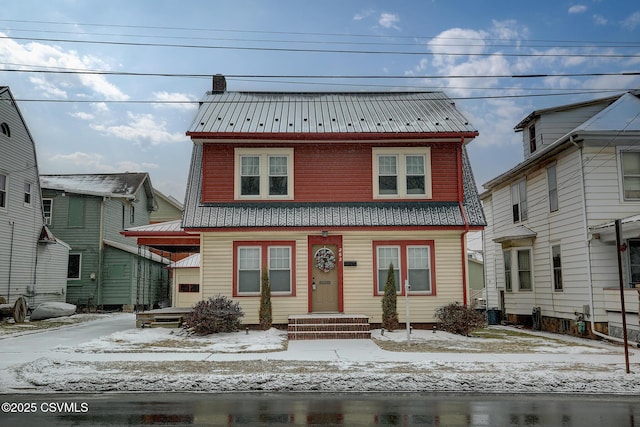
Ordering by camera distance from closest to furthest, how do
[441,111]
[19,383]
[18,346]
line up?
[19,383] < [18,346] < [441,111]

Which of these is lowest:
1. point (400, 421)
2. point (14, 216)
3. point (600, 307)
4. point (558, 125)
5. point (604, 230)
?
point (400, 421)

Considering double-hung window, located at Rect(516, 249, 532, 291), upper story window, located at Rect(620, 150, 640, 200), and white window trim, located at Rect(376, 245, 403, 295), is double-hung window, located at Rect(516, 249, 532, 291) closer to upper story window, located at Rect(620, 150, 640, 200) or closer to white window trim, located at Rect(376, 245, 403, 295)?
upper story window, located at Rect(620, 150, 640, 200)

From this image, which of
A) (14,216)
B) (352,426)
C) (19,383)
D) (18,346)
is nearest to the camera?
(352,426)

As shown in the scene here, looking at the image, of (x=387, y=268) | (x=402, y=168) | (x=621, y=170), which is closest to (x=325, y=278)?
(x=387, y=268)

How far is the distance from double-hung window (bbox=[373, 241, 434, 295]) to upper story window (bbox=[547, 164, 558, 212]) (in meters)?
4.67

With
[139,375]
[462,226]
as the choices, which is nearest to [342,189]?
[462,226]

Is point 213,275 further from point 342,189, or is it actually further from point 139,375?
point 139,375

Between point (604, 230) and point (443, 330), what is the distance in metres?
5.36

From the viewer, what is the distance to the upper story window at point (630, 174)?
627 inches

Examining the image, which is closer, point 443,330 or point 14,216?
point 443,330

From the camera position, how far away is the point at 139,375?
30.4 feet

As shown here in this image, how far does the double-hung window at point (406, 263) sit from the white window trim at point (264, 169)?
3398mm

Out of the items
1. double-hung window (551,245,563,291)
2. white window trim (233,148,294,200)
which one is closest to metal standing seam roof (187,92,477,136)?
white window trim (233,148,294,200)

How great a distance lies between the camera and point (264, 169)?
17.4m
